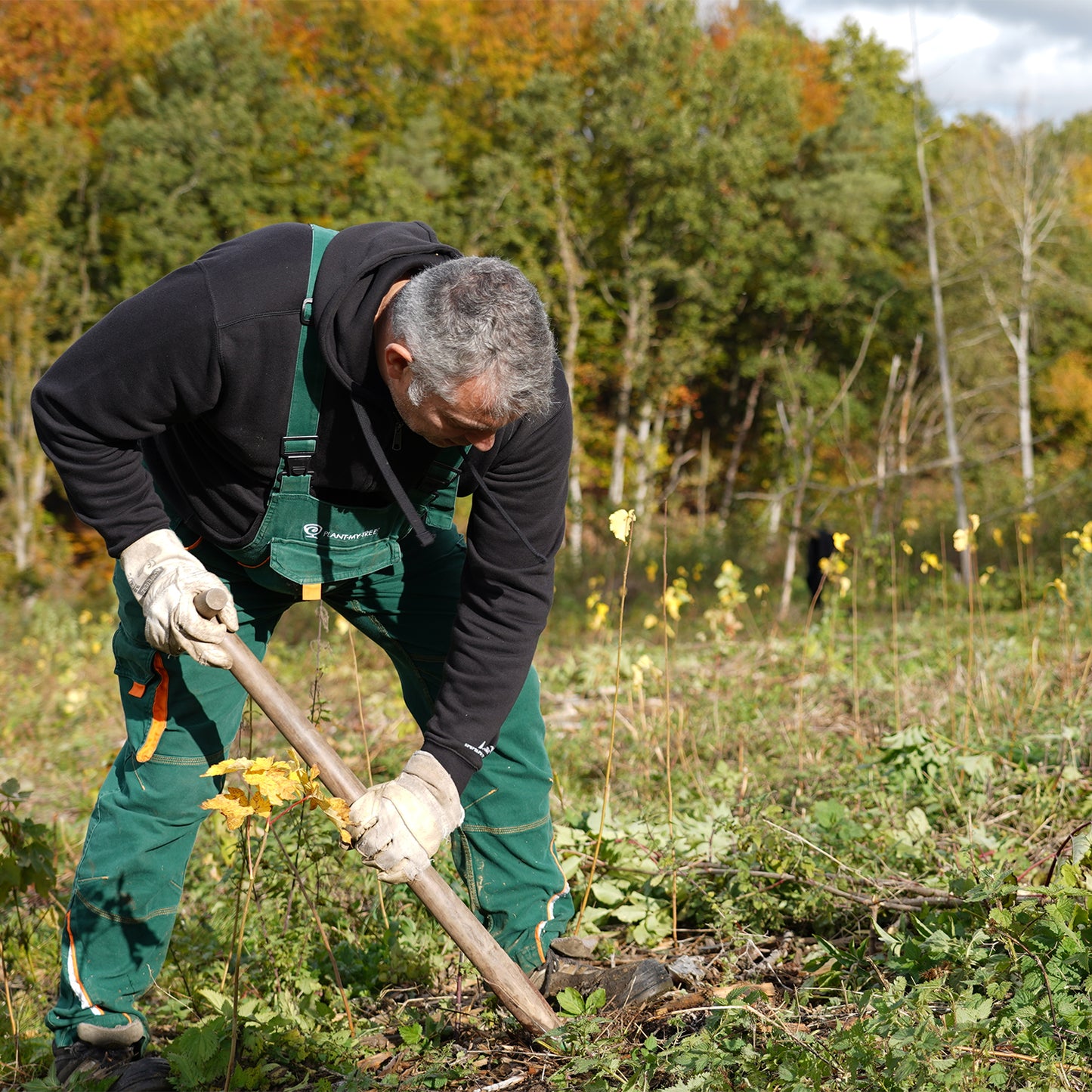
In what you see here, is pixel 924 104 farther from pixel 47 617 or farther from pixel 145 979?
pixel 145 979

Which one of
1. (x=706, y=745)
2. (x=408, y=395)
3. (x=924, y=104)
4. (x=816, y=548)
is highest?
(x=924, y=104)

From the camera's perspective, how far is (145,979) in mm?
2324

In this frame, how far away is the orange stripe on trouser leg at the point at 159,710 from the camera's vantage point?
2.22 meters

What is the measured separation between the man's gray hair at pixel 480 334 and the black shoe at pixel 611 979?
4.28ft

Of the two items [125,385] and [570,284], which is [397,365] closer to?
[125,385]

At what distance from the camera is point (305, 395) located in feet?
7.00

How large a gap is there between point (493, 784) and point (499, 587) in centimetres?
51

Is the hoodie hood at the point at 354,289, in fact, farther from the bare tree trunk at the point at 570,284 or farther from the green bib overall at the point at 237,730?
the bare tree trunk at the point at 570,284

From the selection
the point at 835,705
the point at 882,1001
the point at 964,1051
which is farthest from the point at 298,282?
the point at 835,705

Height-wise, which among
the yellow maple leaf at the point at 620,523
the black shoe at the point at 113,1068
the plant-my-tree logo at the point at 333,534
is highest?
the yellow maple leaf at the point at 620,523

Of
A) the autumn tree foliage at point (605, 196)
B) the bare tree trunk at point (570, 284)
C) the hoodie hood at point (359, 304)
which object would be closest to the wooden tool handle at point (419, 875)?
the hoodie hood at point (359, 304)

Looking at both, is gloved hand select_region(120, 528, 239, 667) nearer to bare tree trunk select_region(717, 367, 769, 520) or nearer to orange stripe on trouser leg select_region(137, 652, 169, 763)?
orange stripe on trouser leg select_region(137, 652, 169, 763)

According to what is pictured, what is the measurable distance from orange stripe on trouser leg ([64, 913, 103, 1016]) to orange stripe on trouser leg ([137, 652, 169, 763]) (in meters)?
0.44

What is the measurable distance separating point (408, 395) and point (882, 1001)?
1.44 meters
